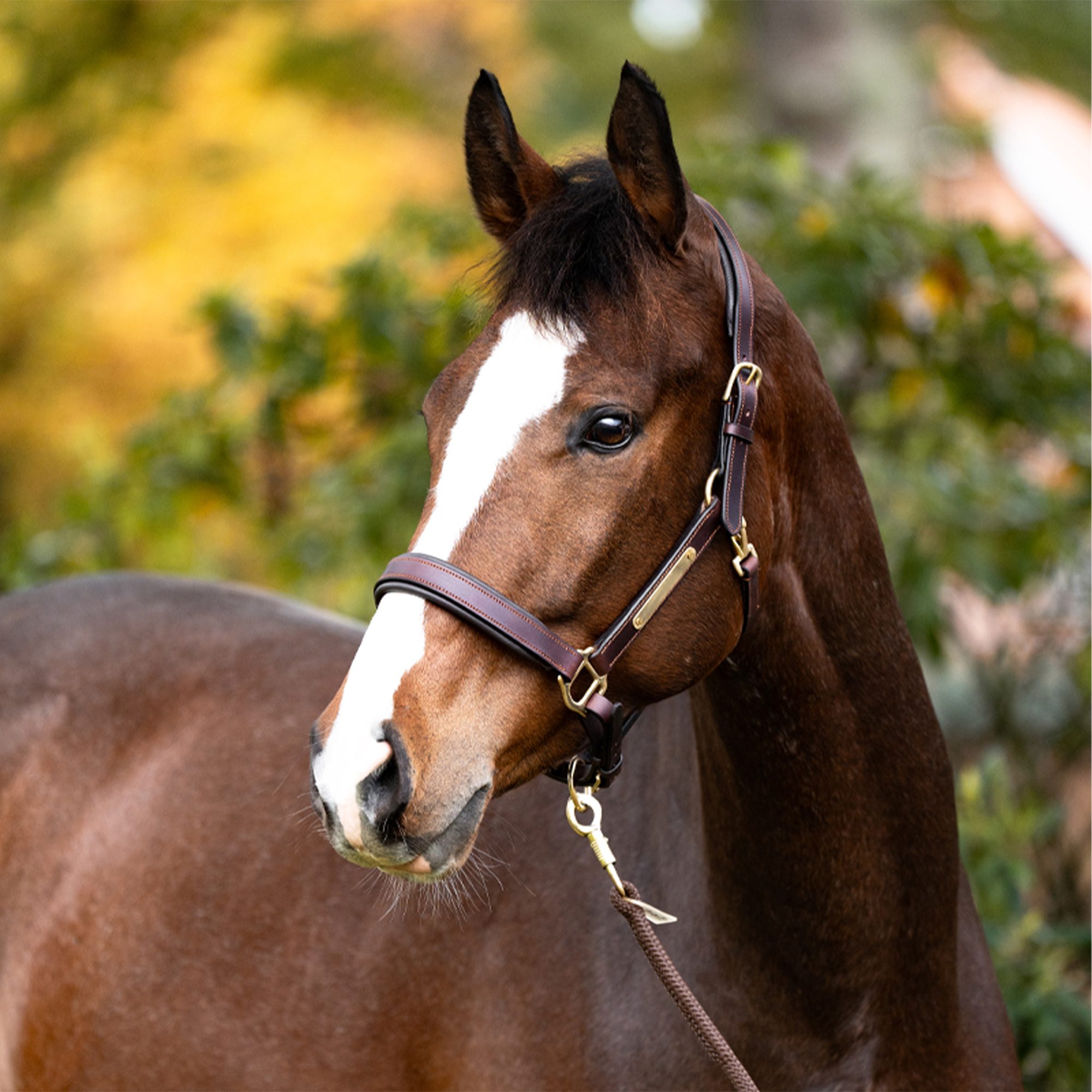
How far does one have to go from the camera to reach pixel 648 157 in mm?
1559

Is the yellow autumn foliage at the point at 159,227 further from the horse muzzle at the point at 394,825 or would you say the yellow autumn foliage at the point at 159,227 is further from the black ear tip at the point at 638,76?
the horse muzzle at the point at 394,825

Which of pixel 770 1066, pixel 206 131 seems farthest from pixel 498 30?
pixel 770 1066

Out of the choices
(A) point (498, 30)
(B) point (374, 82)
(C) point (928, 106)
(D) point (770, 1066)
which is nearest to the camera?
(D) point (770, 1066)

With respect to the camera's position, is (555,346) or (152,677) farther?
(152,677)

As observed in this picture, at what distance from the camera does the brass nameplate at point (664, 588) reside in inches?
60.7

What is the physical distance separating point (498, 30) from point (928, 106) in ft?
24.8

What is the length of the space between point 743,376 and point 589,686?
49 centimetres

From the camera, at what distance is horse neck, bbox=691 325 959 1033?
172 cm

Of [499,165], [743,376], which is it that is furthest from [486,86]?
[743,376]

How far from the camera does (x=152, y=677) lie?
2.67m

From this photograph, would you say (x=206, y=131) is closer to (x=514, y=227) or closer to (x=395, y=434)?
(x=395, y=434)

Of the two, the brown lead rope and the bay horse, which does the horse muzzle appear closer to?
the bay horse

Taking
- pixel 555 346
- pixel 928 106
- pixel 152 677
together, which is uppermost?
pixel 928 106

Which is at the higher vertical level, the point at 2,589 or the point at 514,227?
the point at 514,227
